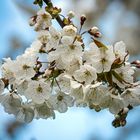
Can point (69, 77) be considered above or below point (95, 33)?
below

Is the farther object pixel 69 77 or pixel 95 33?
pixel 95 33

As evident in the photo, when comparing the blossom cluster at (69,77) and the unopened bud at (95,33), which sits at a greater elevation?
the unopened bud at (95,33)

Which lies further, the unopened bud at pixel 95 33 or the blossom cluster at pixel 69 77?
the unopened bud at pixel 95 33

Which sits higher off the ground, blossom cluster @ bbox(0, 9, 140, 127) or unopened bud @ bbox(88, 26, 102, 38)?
unopened bud @ bbox(88, 26, 102, 38)

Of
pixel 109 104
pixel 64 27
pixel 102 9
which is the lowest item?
pixel 109 104

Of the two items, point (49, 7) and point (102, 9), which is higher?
point (102, 9)

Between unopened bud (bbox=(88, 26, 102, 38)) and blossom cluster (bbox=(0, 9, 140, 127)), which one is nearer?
blossom cluster (bbox=(0, 9, 140, 127))

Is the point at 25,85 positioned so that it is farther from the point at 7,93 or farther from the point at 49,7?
the point at 49,7

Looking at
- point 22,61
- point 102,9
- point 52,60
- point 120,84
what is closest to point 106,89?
point 120,84
